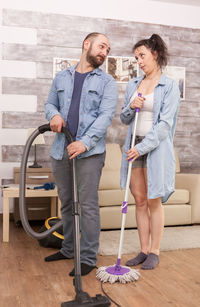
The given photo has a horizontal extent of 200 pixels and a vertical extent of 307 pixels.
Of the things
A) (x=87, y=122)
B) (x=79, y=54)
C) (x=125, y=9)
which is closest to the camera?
(x=87, y=122)

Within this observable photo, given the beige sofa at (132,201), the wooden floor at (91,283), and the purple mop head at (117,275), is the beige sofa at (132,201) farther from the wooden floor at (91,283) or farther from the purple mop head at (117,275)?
the purple mop head at (117,275)

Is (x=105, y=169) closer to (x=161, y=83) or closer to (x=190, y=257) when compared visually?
(x=190, y=257)

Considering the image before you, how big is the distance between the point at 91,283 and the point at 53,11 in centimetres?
332

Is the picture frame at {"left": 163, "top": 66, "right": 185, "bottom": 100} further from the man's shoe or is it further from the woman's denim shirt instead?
the man's shoe

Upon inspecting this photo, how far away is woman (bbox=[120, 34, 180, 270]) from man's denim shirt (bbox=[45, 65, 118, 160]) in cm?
16

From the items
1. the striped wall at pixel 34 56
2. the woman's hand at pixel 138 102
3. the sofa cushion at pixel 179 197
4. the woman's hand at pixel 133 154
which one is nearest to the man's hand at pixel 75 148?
the woman's hand at pixel 133 154

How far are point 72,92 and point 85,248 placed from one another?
1.00 metres

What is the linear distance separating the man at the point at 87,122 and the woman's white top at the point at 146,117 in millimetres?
192

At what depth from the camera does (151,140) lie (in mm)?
2355

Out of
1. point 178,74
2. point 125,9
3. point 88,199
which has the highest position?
point 125,9

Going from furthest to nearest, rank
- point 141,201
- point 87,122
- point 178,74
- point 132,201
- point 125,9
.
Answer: point 178,74, point 125,9, point 132,201, point 141,201, point 87,122

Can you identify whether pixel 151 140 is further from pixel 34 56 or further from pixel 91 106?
pixel 34 56

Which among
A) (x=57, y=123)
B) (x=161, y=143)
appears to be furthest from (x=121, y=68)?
(x=57, y=123)

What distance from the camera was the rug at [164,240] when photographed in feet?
9.70
